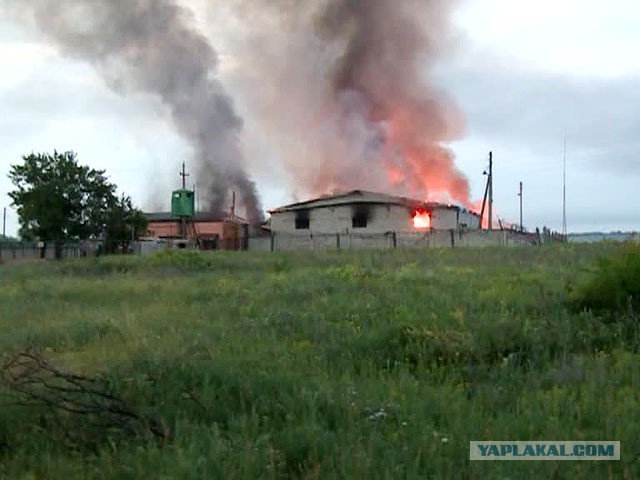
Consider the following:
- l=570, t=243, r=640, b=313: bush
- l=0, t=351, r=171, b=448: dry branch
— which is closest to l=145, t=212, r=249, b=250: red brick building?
l=570, t=243, r=640, b=313: bush

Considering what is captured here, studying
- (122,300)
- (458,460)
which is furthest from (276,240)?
(458,460)

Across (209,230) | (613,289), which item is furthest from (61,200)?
(613,289)

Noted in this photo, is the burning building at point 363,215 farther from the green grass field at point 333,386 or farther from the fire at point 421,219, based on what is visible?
the green grass field at point 333,386

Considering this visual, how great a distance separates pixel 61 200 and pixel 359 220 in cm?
2143

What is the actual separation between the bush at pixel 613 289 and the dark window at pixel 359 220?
3918 cm

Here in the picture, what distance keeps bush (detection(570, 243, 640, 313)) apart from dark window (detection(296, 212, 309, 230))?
136 feet

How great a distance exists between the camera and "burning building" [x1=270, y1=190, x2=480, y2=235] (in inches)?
1843

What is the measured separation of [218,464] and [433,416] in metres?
1.64

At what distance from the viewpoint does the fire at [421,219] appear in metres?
47.0

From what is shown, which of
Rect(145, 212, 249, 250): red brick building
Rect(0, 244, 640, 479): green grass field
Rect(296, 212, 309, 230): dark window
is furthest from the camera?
Rect(296, 212, 309, 230): dark window

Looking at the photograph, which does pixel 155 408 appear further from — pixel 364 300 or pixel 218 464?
pixel 364 300

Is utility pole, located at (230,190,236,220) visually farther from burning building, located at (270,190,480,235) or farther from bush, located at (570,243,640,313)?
bush, located at (570,243,640,313)

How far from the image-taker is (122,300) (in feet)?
39.0

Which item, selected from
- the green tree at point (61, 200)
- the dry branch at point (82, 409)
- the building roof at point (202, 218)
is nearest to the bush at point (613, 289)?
the dry branch at point (82, 409)
